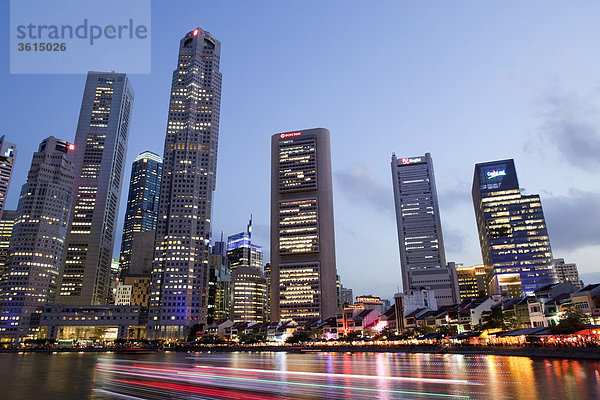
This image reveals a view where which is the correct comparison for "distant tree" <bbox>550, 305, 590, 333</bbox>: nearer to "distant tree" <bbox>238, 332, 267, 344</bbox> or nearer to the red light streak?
the red light streak

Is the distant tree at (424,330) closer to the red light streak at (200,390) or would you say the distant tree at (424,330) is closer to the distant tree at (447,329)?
the distant tree at (447,329)

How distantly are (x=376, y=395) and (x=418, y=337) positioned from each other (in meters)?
88.0

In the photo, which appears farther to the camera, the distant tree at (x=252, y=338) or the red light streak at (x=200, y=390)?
the distant tree at (x=252, y=338)

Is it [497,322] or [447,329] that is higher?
[497,322]

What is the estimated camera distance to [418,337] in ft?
380

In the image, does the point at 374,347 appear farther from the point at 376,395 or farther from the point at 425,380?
the point at 376,395

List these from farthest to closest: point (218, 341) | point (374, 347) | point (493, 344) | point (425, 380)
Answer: point (218, 341), point (374, 347), point (493, 344), point (425, 380)

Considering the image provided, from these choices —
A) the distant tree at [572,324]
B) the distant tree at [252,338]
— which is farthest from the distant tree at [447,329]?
the distant tree at [252,338]

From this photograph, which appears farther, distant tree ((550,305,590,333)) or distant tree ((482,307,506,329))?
distant tree ((482,307,506,329))

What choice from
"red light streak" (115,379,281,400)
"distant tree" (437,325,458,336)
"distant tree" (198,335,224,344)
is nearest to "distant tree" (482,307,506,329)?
"distant tree" (437,325,458,336)

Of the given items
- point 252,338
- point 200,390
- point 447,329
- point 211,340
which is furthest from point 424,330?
point 200,390

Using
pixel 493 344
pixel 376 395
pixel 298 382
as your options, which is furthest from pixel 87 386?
pixel 493 344

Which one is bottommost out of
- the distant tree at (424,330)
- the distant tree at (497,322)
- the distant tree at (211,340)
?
the distant tree at (211,340)

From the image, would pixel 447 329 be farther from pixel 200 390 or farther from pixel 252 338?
pixel 200 390
